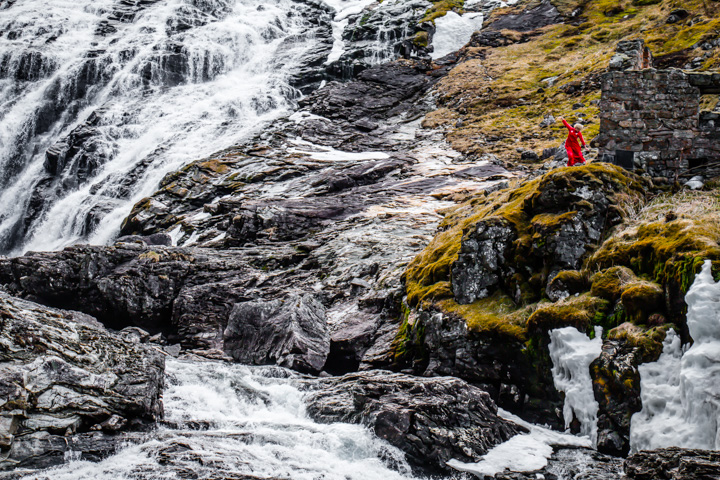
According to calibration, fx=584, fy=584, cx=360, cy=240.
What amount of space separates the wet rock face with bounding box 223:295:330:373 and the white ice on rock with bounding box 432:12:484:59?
43787 millimetres

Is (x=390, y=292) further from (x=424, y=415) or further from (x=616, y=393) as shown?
(x=616, y=393)

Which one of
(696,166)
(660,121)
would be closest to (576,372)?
(696,166)

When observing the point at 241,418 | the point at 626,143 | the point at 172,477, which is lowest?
the point at 241,418

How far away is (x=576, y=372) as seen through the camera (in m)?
10.6

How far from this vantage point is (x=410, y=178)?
3197 cm

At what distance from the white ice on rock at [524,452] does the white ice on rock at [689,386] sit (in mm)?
1369

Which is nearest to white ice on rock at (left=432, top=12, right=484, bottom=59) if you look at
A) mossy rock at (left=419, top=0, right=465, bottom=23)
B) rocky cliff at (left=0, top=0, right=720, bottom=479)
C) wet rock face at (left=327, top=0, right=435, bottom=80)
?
mossy rock at (left=419, top=0, right=465, bottom=23)

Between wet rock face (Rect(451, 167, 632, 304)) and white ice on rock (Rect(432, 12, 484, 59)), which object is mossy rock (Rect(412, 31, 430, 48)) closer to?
white ice on rock (Rect(432, 12, 484, 59))

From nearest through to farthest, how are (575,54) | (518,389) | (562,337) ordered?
(562,337) < (518,389) < (575,54)

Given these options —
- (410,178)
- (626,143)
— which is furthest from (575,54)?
(626,143)

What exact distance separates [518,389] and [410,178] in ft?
69.3

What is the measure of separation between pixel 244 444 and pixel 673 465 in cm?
646

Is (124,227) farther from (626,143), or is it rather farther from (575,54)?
(575,54)

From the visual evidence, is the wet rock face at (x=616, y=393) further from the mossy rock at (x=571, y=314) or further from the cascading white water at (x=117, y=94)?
the cascading white water at (x=117, y=94)
